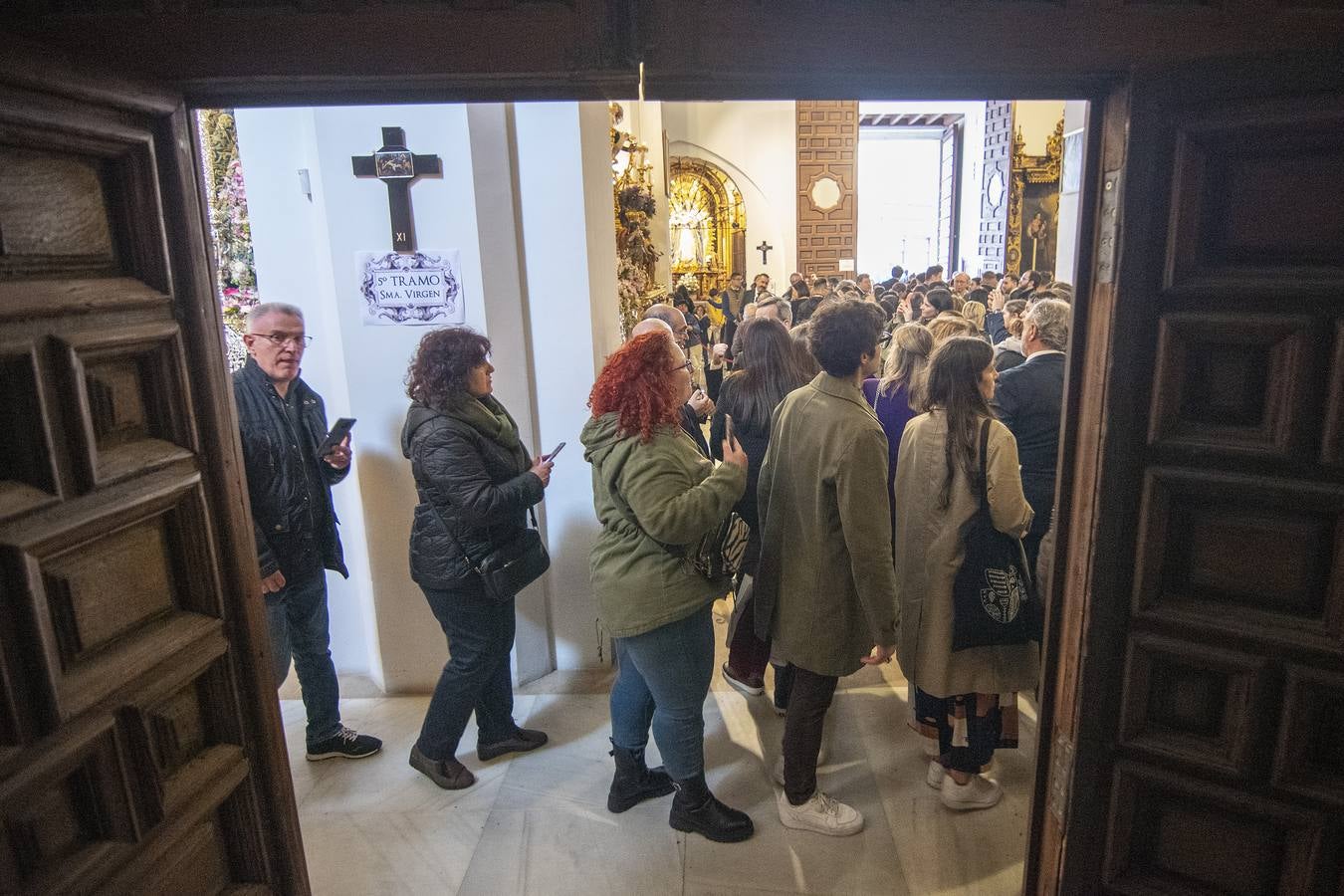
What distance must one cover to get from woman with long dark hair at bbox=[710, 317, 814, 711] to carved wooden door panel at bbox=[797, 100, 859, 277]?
41.9 ft

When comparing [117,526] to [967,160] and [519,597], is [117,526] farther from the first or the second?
[967,160]

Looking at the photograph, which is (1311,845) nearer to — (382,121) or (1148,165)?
(1148,165)

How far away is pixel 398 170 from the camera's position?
301cm

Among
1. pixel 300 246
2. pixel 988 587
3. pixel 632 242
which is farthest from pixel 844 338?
pixel 632 242

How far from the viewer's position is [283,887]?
1628 mm

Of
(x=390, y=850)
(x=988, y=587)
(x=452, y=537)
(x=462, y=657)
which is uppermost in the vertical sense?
(x=452, y=537)

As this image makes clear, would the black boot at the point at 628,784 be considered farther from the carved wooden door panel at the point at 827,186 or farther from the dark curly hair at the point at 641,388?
the carved wooden door panel at the point at 827,186

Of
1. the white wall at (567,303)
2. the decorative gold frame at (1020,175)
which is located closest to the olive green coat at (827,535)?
the white wall at (567,303)

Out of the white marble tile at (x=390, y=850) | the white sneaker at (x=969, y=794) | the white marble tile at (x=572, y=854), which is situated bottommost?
the white marble tile at (x=390, y=850)

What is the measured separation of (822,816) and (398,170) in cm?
254

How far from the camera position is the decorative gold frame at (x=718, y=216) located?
1563cm

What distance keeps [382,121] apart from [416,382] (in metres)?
1.03

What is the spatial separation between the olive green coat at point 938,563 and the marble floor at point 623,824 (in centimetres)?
47

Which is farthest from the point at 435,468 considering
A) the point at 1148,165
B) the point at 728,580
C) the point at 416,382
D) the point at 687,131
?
the point at 687,131
